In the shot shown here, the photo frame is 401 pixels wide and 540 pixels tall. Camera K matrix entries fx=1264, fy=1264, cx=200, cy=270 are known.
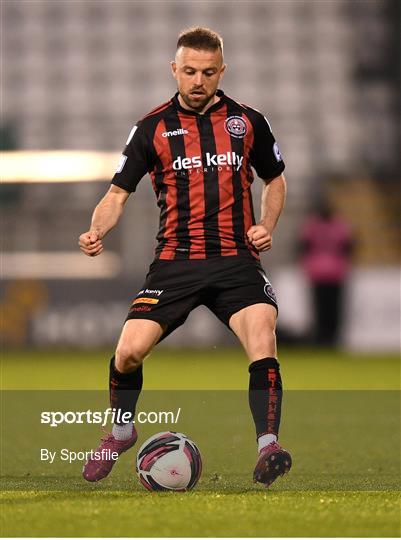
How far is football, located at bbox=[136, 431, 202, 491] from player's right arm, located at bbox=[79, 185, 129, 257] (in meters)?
0.77

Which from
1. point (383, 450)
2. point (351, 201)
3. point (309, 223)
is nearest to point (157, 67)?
point (351, 201)

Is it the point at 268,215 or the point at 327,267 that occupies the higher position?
the point at 268,215

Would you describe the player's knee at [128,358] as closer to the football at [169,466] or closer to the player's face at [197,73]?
the football at [169,466]

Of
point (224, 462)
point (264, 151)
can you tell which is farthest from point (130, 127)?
point (264, 151)

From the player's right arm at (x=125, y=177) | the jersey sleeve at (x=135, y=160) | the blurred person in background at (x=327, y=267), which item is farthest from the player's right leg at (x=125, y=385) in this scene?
the blurred person in background at (x=327, y=267)

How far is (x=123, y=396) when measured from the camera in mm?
4941

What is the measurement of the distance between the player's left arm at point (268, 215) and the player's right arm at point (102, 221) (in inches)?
21.3

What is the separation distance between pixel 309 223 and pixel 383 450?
8973mm

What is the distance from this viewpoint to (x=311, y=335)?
14.7 metres

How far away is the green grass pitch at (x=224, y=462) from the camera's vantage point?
12.4 feet

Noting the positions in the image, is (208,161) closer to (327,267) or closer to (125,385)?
(125,385)

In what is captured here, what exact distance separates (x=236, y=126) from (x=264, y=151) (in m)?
0.17

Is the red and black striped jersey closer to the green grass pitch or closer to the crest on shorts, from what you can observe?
the crest on shorts

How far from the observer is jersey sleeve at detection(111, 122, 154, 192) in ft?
16.2
